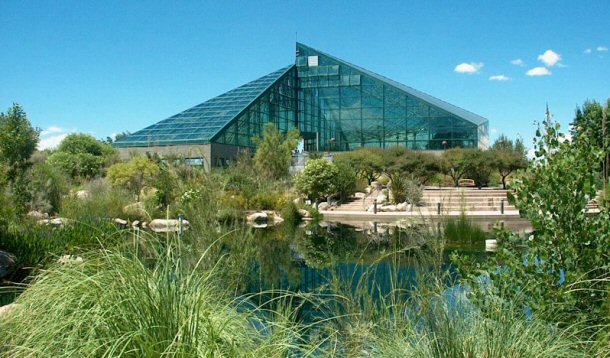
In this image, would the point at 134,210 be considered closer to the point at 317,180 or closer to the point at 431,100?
the point at 317,180

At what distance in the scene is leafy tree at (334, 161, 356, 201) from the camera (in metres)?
22.1

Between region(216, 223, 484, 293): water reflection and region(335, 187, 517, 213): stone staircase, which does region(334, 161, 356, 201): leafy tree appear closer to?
region(335, 187, 517, 213): stone staircase

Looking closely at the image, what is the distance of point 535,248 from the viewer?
320 centimetres

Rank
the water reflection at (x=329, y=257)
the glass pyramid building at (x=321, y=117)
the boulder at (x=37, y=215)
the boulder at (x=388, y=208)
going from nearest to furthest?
the water reflection at (x=329, y=257)
the boulder at (x=37, y=215)
the boulder at (x=388, y=208)
the glass pyramid building at (x=321, y=117)

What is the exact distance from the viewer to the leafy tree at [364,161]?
2475 centimetres

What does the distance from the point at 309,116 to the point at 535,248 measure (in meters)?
38.1

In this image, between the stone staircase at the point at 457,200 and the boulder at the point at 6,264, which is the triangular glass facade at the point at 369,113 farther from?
the boulder at the point at 6,264

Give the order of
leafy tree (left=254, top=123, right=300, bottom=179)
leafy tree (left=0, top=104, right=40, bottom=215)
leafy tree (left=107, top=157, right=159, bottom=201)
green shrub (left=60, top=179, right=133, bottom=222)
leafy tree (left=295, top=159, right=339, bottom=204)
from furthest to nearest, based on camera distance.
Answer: leafy tree (left=254, top=123, right=300, bottom=179)
leafy tree (left=295, top=159, right=339, bottom=204)
leafy tree (left=107, top=157, right=159, bottom=201)
green shrub (left=60, top=179, right=133, bottom=222)
leafy tree (left=0, top=104, right=40, bottom=215)

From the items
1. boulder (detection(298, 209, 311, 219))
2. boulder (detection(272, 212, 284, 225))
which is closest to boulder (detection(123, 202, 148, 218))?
boulder (detection(272, 212, 284, 225))

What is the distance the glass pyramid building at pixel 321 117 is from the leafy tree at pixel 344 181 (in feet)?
32.0

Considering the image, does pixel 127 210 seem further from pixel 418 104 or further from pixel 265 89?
pixel 418 104

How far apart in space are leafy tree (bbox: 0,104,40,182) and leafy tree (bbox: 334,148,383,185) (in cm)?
1434

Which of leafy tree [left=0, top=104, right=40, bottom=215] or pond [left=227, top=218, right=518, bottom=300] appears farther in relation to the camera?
leafy tree [left=0, top=104, right=40, bottom=215]

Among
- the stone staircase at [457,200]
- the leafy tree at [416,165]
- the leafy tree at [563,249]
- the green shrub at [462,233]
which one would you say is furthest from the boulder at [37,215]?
the leafy tree at [416,165]
